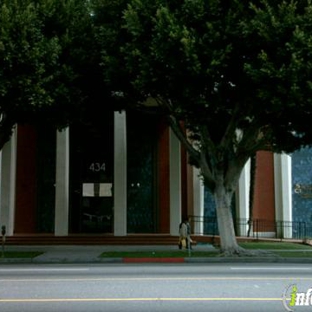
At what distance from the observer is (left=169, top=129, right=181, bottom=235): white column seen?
24.8 meters

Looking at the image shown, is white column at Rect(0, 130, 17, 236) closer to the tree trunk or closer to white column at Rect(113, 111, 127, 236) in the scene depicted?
white column at Rect(113, 111, 127, 236)

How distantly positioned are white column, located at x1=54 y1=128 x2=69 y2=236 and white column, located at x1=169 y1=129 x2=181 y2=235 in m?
5.05

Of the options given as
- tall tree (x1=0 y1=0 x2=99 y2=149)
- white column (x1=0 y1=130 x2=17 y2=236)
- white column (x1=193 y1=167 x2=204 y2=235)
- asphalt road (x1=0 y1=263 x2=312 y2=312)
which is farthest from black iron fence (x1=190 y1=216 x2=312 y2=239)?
asphalt road (x1=0 y1=263 x2=312 y2=312)

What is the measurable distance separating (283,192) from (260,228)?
2.32 metres

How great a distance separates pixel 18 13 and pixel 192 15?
539cm

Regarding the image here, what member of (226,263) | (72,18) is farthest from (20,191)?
(226,263)

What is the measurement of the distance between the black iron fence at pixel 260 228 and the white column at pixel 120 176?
13.8 ft

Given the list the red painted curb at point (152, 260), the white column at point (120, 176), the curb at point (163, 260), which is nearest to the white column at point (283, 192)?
the white column at point (120, 176)

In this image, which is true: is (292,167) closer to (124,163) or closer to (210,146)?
(124,163)

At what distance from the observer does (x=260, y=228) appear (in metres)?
28.0

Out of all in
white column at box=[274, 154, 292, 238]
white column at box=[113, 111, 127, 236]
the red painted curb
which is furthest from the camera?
white column at box=[274, 154, 292, 238]

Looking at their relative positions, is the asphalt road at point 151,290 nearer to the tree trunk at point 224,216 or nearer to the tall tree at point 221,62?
the tree trunk at point 224,216

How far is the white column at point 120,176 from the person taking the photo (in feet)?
80.2

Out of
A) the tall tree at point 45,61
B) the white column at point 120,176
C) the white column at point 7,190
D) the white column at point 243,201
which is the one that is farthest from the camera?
the white column at point 243,201
